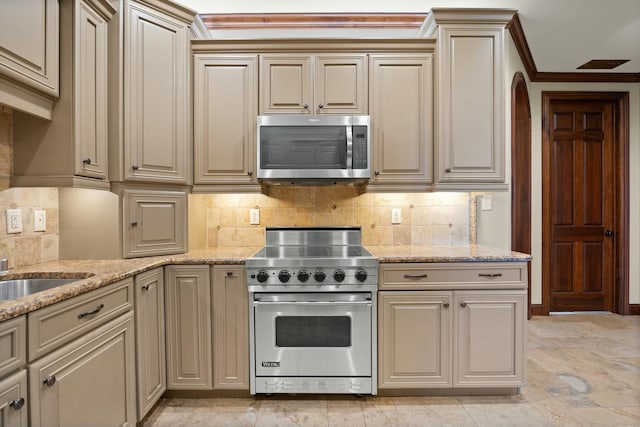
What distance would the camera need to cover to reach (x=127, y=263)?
6.42ft

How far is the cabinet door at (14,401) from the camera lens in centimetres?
106

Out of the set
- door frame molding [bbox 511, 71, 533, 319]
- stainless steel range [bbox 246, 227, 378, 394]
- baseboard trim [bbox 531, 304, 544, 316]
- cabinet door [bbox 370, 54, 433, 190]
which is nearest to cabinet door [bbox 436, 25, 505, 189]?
cabinet door [bbox 370, 54, 433, 190]

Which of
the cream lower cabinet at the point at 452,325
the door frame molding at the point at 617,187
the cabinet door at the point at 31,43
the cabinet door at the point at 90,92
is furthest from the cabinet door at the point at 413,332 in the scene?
the door frame molding at the point at 617,187

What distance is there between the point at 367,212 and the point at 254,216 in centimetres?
90

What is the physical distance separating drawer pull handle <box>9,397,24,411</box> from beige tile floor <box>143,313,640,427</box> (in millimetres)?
1022

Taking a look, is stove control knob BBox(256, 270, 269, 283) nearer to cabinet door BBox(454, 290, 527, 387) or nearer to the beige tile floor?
the beige tile floor

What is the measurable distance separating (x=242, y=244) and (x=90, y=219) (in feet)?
3.45

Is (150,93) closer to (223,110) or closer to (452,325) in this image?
(223,110)

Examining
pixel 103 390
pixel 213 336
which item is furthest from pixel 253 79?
pixel 103 390

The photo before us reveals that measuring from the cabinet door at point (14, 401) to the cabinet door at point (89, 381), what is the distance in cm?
3

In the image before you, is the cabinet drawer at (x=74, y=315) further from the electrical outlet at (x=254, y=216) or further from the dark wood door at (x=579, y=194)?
the dark wood door at (x=579, y=194)

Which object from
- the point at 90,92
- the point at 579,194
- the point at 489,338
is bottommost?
the point at 489,338

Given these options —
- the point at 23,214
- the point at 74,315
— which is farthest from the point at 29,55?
the point at 74,315

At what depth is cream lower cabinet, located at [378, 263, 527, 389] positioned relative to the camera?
7.07 feet
